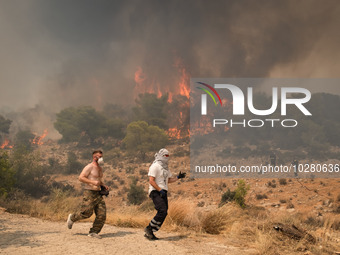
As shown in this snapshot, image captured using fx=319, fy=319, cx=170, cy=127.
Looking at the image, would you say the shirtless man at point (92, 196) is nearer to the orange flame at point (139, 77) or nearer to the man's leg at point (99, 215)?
the man's leg at point (99, 215)

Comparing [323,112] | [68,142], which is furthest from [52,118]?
[323,112]

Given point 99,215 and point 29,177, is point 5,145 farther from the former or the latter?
point 99,215

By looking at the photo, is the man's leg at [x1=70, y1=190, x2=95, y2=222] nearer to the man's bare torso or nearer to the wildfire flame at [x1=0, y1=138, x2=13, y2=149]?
the man's bare torso

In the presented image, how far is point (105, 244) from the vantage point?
6.22 m

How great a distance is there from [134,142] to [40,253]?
44.1m

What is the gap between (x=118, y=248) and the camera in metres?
6.00

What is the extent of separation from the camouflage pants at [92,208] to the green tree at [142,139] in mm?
40752

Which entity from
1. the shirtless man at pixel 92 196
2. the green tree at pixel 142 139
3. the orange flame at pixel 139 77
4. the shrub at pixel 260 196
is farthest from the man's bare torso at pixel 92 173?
the orange flame at pixel 139 77

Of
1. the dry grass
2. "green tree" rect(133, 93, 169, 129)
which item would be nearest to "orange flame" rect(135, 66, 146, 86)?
"green tree" rect(133, 93, 169, 129)

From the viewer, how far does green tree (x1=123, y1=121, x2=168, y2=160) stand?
48219mm

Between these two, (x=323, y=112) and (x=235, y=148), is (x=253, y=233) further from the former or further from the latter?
(x=323, y=112)

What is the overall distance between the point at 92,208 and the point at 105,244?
33.9 inches

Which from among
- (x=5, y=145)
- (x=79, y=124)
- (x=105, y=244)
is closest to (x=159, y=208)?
(x=105, y=244)

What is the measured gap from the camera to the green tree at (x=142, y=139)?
4822 centimetres
